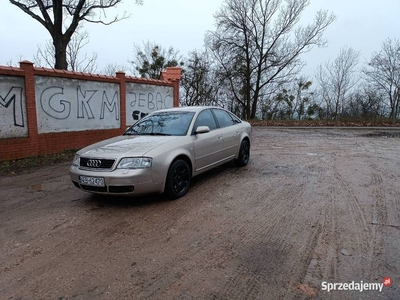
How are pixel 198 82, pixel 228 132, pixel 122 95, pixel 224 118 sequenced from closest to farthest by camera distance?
pixel 228 132, pixel 224 118, pixel 122 95, pixel 198 82

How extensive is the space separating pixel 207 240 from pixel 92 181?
1.93 m

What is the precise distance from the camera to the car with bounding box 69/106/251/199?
4.13m

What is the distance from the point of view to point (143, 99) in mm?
11445

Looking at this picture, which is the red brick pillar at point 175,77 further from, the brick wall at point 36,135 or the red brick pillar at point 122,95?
the brick wall at point 36,135

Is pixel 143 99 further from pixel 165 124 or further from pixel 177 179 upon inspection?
pixel 177 179

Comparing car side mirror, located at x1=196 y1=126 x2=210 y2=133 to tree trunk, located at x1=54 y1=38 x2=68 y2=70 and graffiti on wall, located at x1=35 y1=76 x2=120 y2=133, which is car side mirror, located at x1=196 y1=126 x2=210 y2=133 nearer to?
graffiti on wall, located at x1=35 y1=76 x2=120 y2=133

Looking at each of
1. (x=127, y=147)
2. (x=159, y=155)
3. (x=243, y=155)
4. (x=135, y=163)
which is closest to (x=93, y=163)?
(x=127, y=147)

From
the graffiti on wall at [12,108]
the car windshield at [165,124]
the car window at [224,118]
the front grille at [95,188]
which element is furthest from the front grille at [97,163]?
the graffiti on wall at [12,108]

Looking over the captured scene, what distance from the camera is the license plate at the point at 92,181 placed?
4.12 metres

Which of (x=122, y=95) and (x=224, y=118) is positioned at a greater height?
(x=122, y=95)

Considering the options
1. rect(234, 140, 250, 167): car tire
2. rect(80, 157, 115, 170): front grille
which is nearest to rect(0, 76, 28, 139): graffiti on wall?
rect(80, 157, 115, 170): front grille

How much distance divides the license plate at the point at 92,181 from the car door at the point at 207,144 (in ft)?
5.42

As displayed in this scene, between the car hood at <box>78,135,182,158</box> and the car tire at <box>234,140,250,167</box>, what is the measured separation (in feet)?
7.50

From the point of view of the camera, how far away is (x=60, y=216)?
13.5 ft
